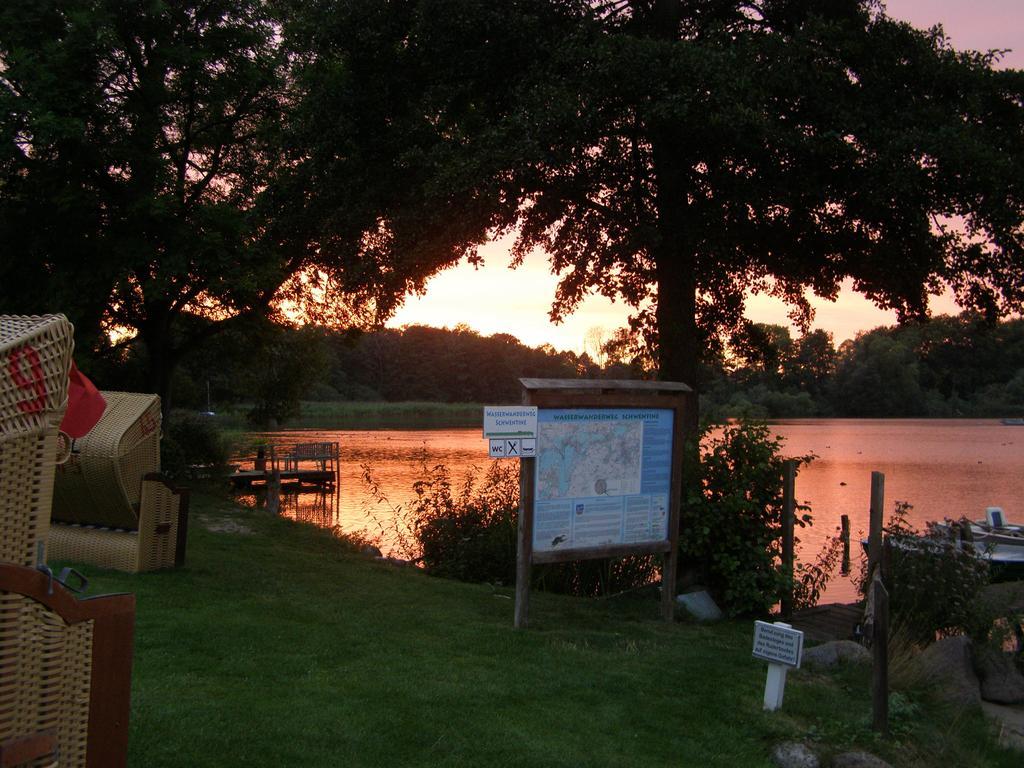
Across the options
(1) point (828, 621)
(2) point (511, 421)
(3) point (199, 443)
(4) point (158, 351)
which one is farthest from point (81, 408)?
(3) point (199, 443)

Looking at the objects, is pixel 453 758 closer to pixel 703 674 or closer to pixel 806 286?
pixel 703 674

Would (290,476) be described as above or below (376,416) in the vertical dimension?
below

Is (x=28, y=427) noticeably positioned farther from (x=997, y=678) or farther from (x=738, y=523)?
(x=738, y=523)

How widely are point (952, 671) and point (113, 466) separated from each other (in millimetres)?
8269

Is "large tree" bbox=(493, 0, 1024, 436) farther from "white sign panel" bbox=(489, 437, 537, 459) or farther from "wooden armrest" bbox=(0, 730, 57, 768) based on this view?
"wooden armrest" bbox=(0, 730, 57, 768)

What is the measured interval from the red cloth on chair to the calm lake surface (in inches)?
342

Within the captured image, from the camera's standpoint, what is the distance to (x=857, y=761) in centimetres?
565

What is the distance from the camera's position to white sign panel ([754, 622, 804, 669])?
6172 mm

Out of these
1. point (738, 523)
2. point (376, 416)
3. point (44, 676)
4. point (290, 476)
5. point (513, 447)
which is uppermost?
point (513, 447)

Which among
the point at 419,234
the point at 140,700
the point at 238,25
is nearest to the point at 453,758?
the point at 140,700

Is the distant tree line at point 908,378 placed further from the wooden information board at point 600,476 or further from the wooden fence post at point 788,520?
the wooden information board at point 600,476

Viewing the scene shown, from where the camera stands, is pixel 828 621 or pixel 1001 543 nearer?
pixel 828 621

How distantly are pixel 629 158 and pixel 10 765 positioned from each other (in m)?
13.7

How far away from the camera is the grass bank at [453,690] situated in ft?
16.9
